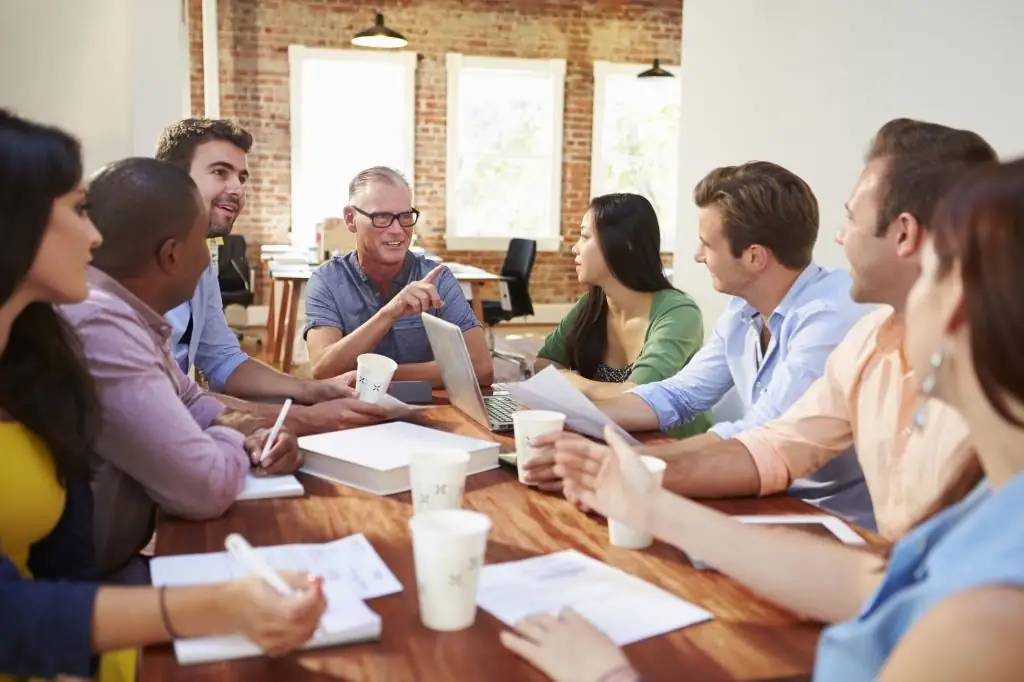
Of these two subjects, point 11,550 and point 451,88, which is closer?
point 11,550

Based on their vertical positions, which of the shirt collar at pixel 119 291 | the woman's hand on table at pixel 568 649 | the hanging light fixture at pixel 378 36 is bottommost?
the woman's hand on table at pixel 568 649

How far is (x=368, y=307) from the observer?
3076mm

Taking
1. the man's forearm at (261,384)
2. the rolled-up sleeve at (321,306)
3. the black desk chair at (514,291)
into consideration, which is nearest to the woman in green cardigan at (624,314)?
the rolled-up sleeve at (321,306)

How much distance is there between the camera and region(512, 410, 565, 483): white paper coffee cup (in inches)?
61.4

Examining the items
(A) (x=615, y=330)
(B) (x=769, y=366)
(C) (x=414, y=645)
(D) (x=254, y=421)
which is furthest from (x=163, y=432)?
(A) (x=615, y=330)

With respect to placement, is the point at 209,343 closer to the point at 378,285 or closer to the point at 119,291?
the point at 378,285

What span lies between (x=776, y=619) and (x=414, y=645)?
45cm

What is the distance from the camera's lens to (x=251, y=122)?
823cm

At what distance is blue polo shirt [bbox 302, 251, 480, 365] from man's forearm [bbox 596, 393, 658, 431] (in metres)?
0.93

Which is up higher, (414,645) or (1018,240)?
(1018,240)

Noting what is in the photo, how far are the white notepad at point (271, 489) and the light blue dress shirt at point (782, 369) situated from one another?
0.91 m

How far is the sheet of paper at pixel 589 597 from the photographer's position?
3.51ft

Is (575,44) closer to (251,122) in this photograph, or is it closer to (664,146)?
(664,146)

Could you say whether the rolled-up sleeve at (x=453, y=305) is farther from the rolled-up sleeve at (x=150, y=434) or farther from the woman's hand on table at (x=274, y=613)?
the woman's hand on table at (x=274, y=613)
